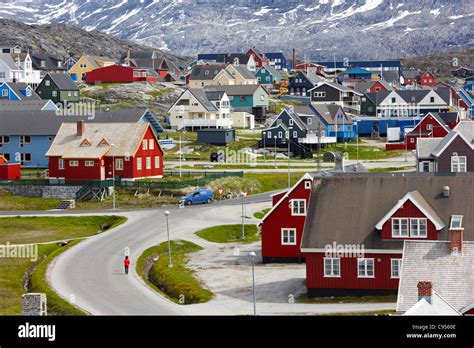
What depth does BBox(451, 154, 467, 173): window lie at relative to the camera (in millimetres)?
70062

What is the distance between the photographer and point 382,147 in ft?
383

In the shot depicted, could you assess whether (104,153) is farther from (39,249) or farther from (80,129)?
(39,249)

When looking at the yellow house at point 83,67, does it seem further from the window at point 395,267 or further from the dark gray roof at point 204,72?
the window at point 395,267

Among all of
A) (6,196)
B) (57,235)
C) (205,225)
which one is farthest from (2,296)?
(6,196)

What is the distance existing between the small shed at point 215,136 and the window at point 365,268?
6617 centimetres

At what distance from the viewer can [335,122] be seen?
122 metres

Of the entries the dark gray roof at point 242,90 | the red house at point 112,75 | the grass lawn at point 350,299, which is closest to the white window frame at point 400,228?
the grass lawn at point 350,299

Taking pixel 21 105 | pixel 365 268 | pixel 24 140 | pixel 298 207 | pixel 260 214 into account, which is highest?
pixel 21 105

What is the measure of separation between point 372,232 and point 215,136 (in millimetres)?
66286

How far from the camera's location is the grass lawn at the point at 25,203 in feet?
245

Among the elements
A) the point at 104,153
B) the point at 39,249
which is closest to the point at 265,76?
the point at 104,153

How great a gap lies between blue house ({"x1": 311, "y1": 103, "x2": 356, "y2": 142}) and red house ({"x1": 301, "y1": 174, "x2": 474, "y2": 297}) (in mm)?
73511
